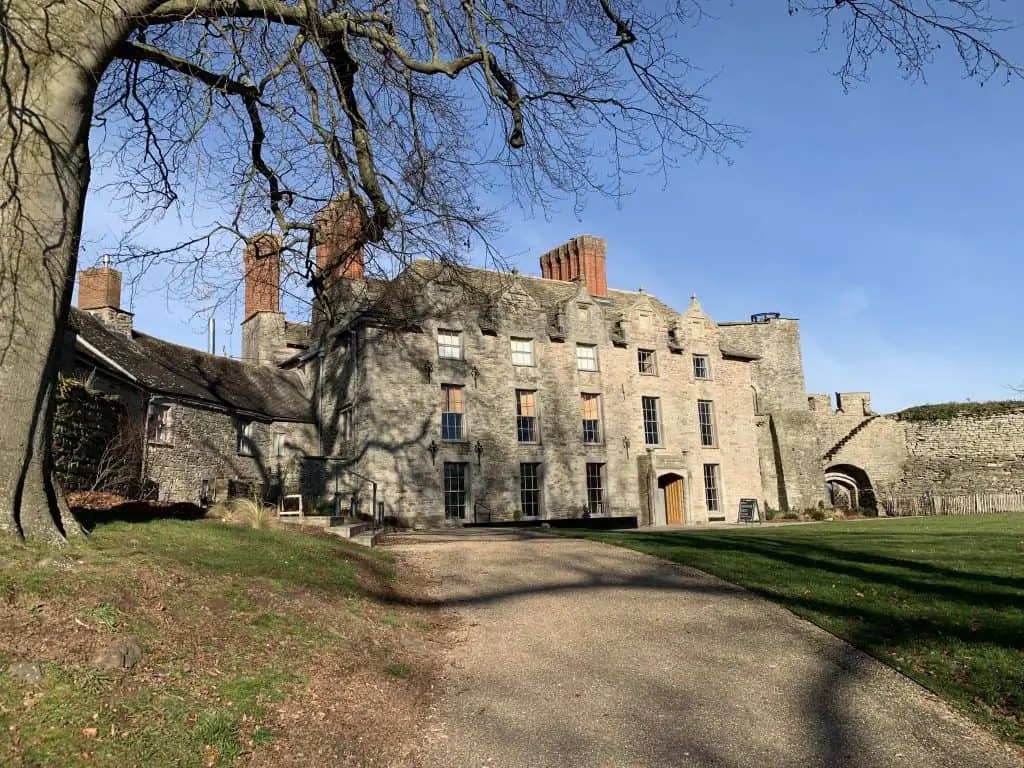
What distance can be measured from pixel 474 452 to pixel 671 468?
8651 millimetres

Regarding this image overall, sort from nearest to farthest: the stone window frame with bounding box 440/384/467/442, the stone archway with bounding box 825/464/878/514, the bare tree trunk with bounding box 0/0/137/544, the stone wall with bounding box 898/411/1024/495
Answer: the bare tree trunk with bounding box 0/0/137/544, the stone window frame with bounding box 440/384/467/442, the stone wall with bounding box 898/411/1024/495, the stone archway with bounding box 825/464/878/514

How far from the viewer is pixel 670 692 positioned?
6836 millimetres

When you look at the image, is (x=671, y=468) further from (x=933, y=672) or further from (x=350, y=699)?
(x=350, y=699)

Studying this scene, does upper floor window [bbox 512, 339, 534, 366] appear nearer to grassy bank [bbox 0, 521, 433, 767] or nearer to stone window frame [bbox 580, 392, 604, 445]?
stone window frame [bbox 580, 392, 604, 445]

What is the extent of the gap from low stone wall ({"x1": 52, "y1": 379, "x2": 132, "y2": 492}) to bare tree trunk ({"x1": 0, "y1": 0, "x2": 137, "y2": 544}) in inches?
349

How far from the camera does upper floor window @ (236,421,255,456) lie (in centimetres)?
2561

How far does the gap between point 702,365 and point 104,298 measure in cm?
2352

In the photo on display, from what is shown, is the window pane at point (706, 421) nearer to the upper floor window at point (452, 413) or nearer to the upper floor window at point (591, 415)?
the upper floor window at point (591, 415)

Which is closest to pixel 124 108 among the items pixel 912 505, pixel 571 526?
pixel 571 526

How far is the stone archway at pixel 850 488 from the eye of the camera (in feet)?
130

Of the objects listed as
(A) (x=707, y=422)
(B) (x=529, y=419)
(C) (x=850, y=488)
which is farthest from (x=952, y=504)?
(B) (x=529, y=419)

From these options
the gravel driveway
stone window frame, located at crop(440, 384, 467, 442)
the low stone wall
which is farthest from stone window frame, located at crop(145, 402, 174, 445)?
the gravel driveway

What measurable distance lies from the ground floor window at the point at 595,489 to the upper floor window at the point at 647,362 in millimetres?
4646

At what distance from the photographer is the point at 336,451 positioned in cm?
2631
